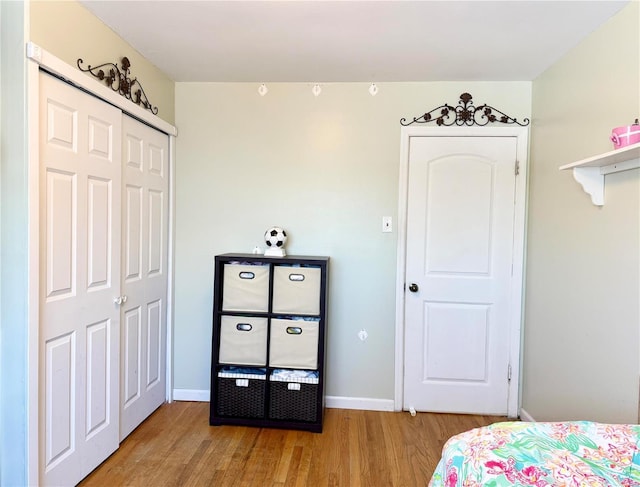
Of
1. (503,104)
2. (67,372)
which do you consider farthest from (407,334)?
(67,372)

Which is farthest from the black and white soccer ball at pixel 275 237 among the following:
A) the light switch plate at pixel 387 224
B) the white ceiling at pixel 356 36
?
the white ceiling at pixel 356 36

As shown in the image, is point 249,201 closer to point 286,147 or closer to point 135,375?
point 286,147

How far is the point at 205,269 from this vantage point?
2.76 meters

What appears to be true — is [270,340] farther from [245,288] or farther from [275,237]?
[275,237]

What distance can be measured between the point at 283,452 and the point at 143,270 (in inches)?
55.1

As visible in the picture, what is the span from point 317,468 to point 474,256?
1683mm

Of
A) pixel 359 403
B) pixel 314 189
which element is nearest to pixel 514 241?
pixel 314 189

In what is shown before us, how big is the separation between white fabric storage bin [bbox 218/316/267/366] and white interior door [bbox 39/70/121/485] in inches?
24.7

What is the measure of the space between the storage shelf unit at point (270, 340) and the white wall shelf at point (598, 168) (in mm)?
1420

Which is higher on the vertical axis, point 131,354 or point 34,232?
point 34,232

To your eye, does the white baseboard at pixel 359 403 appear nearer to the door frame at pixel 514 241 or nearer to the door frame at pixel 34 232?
the door frame at pixel 514 241

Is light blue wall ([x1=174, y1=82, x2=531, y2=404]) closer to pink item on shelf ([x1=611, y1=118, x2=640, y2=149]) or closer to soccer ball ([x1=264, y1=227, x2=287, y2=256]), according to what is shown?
soccer ball ([x1=264, y1=227, x2=287, y2=256])

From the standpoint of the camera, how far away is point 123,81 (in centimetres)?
210

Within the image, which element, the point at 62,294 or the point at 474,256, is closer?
the point at 62,294
